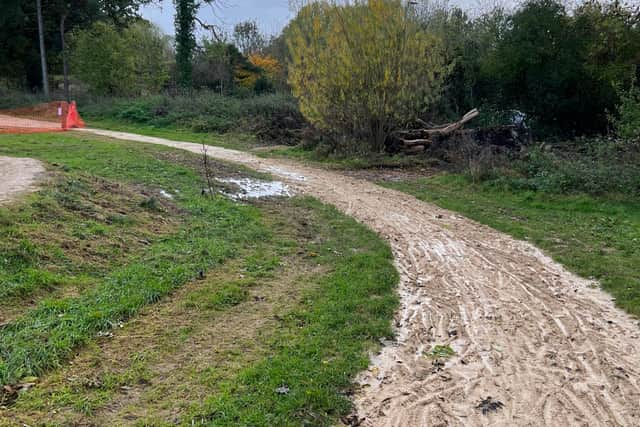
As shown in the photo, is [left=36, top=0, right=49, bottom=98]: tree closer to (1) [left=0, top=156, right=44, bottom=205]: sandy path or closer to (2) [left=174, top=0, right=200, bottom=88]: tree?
(2) [left=174, top=0, right=200, bottom=88]: tree

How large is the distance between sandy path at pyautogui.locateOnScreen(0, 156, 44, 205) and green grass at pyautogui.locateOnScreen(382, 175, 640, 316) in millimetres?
7328

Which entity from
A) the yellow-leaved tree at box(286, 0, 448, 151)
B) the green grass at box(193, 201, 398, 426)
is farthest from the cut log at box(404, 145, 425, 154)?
the green grass at box(193, 201, 398, 426)

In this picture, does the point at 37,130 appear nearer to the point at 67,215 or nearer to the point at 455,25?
the point at 67,215

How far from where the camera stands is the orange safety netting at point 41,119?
19.0 metres

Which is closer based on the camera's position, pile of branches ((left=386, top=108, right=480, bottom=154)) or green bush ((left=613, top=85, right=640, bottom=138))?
green bush ((left=613, top=85, right=640, bottom=138))

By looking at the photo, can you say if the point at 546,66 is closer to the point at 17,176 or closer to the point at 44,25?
the point at 17,176

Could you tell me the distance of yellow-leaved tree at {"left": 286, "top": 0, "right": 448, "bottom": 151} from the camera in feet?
43.5

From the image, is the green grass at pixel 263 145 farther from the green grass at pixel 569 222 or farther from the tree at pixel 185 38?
the tree at pixel 185 38

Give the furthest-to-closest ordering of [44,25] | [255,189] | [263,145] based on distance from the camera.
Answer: [44,25], [263,145], [255,189]

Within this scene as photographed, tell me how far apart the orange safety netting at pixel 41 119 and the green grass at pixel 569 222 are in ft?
49.6

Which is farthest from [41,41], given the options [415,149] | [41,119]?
[415,149]

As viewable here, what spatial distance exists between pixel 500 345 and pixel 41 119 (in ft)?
83.7

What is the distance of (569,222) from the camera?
838 cm

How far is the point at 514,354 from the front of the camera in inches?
164
